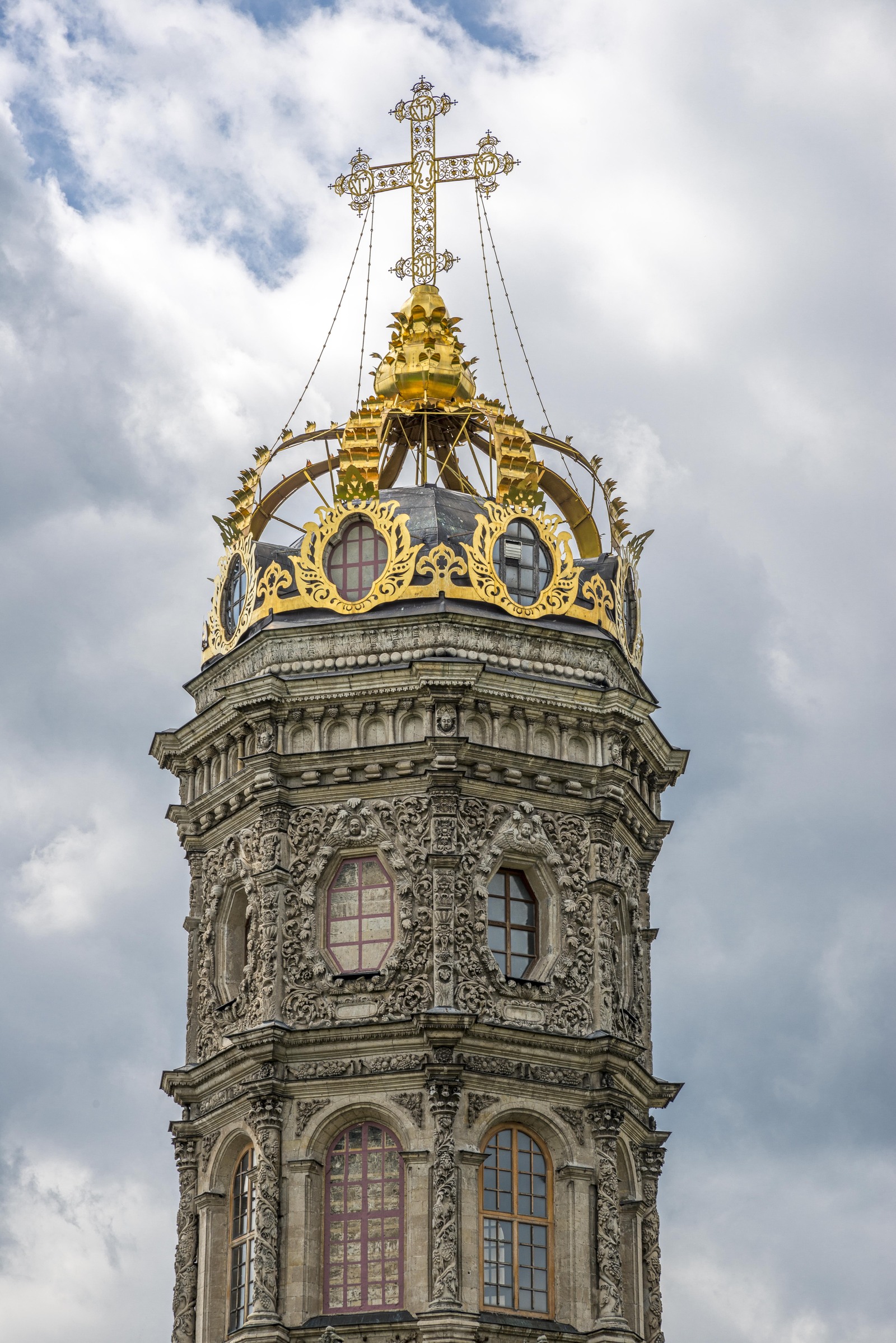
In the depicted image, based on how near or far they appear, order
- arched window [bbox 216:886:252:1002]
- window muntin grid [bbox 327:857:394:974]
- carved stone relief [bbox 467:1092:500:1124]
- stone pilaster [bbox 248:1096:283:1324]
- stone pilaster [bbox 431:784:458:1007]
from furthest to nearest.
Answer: arched window [bbox 216:886:252:1002] → window muntin grid [bbox 327:857:394:974] → stone pilaster [bbox 431:784:458:1007] → carved stone relief [bbox 467:1092:500:1124] → stone pilaster [bbox 248:1096:283:1324]

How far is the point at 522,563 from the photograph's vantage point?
53.8 m

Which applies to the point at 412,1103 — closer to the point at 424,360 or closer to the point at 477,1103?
the point at 477,1103

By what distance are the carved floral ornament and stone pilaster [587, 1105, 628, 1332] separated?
9.10 m

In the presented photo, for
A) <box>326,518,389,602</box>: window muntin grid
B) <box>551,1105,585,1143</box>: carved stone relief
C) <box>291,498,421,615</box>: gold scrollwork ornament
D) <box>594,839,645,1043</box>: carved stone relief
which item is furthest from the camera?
<box>326,518,389,602</box>: window muntin grid

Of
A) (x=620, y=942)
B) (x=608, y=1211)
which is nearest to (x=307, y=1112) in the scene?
(x=608, y=1211)

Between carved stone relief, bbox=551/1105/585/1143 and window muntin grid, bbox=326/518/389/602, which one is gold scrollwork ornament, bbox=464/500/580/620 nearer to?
window muntin grid, bbox=326/518/389/602

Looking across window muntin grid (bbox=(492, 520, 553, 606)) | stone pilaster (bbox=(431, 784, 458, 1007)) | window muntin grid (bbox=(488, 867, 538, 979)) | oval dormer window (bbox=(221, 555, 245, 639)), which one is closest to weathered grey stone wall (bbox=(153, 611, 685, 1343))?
stone pilaster (bbox=(431, 784, 458, 1007))

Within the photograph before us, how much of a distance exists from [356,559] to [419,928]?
24.2ft

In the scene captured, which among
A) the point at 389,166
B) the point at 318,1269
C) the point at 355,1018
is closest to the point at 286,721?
the point at 355,1018

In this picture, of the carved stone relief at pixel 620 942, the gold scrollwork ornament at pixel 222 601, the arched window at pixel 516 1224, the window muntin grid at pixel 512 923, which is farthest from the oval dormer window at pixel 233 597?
the arched window at pixel 516 1224

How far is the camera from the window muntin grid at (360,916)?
50.4m

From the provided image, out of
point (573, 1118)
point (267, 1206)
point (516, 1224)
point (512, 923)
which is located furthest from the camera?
point (512, 923)

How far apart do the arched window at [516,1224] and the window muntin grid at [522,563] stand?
982cm

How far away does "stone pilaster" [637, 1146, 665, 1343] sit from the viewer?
51.0 m
